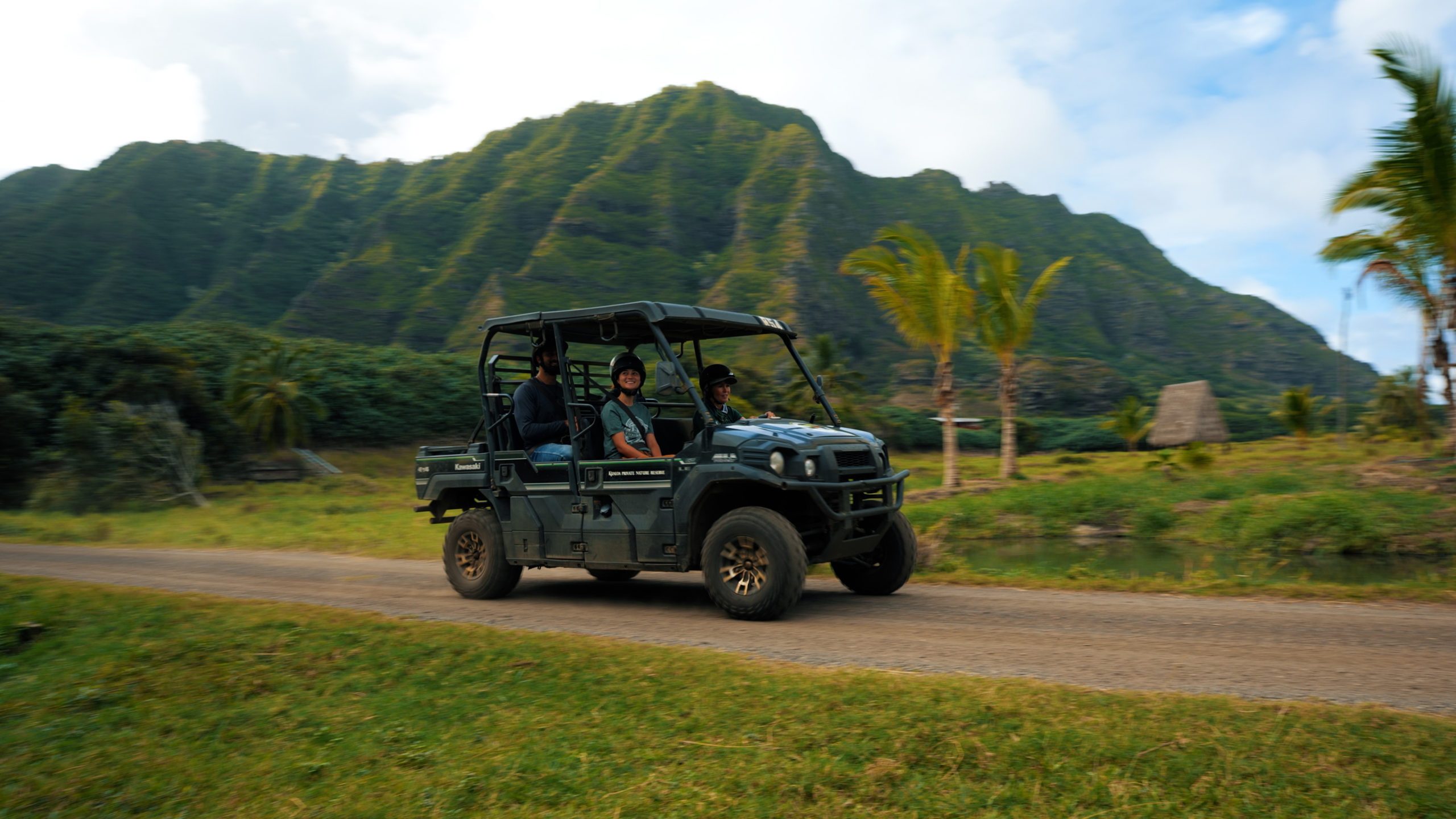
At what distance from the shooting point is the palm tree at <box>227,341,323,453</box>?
158 ft

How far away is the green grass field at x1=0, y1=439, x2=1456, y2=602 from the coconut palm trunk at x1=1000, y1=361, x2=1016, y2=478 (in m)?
0.85

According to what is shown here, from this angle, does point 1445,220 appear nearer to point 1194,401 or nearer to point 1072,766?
point 1072,766

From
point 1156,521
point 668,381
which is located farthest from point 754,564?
point 1156,521

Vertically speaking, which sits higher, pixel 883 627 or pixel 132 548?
pixel 883 627

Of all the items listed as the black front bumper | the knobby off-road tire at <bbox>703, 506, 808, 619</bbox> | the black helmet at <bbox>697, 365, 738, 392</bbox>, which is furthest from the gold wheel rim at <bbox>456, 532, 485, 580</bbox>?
the black front bumper

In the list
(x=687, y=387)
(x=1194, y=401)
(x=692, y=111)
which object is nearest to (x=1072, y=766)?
(x=687, y=387)

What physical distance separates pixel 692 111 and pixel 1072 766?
459 ft

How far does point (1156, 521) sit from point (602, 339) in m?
14.7

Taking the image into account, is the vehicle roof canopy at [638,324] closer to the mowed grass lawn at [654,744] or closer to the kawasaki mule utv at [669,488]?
the kawasaki mule utv at [669,488]

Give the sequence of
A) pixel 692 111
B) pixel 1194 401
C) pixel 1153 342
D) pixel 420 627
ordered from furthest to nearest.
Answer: pixel 692 111 → pixel 1153 342 → pixel 1194 401 → pixel 420 627

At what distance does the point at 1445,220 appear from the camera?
56.7 feet

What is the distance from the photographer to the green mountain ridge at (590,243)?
93.6m

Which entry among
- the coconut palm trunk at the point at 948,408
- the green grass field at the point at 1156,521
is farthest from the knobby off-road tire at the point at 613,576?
the coconut palm trunk at the point at 948,408

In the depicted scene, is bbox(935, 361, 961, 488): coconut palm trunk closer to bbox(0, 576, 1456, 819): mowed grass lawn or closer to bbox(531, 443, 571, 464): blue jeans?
bbox(531, 443, 571, 464): blue jeans
